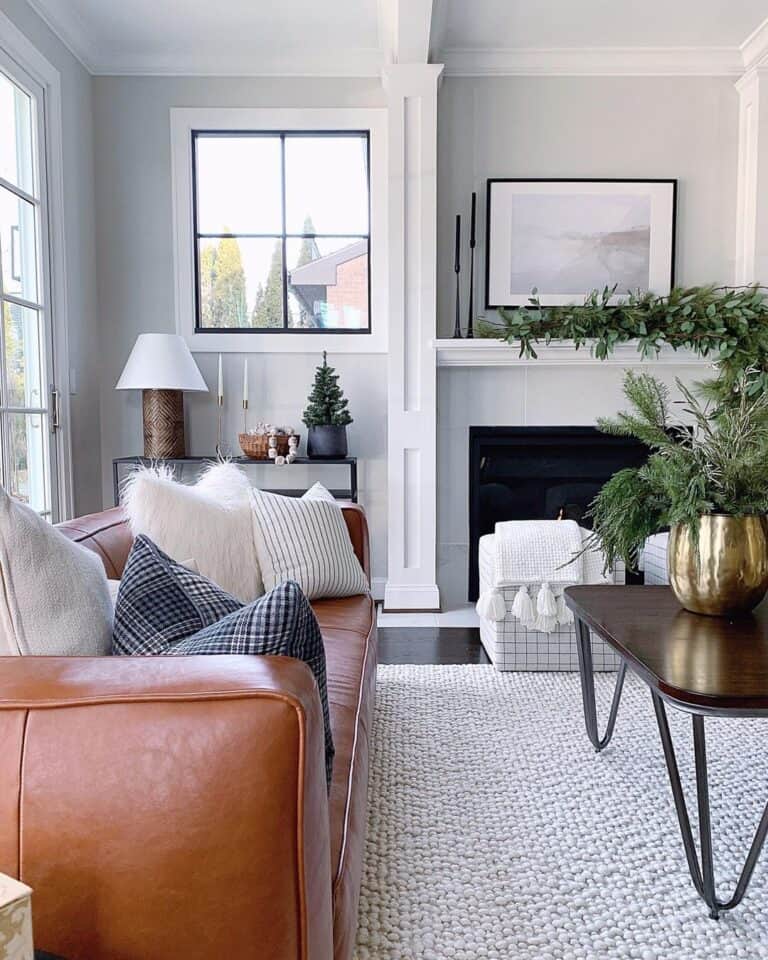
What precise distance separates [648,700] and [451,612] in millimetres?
1318

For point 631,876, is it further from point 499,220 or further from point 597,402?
point 499,220

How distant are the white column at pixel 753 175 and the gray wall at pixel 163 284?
1774 millimetres

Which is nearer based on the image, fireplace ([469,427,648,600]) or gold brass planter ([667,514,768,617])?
gold brass planter ([667,514,768,617])

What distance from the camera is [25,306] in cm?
300

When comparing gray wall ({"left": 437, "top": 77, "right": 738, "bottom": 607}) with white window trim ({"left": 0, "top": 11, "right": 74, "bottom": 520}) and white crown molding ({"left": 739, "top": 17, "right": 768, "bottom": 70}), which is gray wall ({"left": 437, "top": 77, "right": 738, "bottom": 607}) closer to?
white crown molding ({"left": 739, "top": 17, "right": 768, "bottom": 70})

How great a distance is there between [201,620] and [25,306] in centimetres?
242

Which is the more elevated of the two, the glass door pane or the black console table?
the glass door pane

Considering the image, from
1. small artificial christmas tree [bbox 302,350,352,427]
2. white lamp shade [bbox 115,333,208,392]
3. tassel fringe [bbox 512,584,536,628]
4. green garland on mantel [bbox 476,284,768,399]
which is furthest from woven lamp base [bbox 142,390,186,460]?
tassel fringe [bbox 512,584,536,628]

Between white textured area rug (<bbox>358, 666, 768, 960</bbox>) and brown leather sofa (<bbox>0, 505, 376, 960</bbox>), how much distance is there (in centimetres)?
70

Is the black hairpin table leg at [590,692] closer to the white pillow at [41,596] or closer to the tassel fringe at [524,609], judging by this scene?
the tassel fringe at [524,609]

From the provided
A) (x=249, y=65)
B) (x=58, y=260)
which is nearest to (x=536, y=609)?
(x=58, y=260)

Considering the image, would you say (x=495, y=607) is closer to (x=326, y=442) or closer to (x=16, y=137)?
(x=326, y=442)

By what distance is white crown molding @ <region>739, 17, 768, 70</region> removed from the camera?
336 cm

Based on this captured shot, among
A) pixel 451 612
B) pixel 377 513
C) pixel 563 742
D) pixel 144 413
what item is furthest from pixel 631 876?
pixel 144 413
